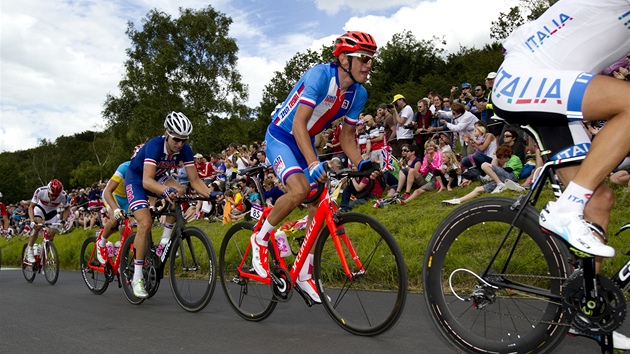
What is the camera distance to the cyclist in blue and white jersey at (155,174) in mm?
7250

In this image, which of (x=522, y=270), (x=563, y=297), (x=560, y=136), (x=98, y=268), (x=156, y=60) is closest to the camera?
(x=563, y=297)

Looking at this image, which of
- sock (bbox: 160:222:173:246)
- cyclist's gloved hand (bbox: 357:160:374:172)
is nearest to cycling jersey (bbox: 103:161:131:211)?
sock (bbox: 160:222:173:246)

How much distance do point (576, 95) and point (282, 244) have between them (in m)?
3.34

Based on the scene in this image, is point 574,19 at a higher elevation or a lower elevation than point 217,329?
higher

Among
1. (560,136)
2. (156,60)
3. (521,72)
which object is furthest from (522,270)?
(156,60)

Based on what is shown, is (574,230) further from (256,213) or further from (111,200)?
(111,200)

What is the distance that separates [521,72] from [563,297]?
119cm

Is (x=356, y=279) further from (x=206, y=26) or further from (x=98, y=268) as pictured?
(x=206, y=26)

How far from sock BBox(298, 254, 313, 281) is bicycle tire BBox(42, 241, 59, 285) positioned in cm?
767

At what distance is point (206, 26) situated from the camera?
45.2 m

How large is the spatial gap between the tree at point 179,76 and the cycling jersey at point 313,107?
3814cm

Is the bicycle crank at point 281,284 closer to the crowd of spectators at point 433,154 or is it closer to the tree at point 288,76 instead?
the crowd of spectators at point 433,154

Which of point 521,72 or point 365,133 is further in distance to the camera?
point 365,133

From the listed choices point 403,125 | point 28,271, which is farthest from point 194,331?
point 403,125
